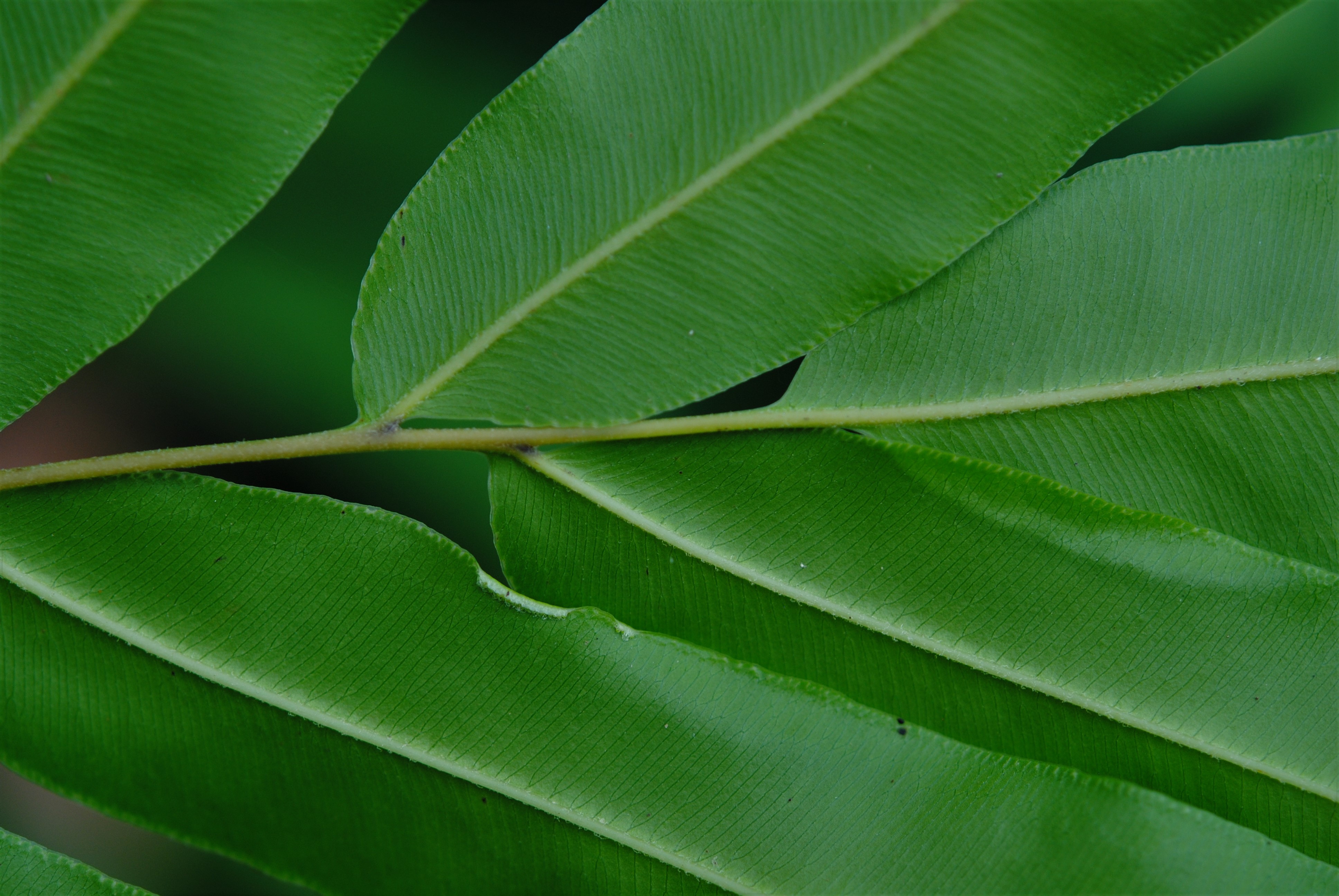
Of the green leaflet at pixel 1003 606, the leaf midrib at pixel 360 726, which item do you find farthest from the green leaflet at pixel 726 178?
the leaf midrib at pixel 360 726

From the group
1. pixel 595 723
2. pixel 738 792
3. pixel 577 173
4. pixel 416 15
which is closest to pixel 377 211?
pixel 416 15

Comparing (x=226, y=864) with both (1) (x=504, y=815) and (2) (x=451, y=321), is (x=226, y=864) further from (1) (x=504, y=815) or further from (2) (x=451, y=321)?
(2) (x=451, y=321)

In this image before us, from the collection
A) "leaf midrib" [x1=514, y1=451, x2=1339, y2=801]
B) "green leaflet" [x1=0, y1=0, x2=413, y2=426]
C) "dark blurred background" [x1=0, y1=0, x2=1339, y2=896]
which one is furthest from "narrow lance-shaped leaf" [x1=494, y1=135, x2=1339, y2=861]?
"dark blurred background" [x1=0, y1=0, x2=1339, y2=896]

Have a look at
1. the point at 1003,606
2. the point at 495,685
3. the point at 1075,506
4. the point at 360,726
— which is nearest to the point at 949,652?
the point at 1003,606

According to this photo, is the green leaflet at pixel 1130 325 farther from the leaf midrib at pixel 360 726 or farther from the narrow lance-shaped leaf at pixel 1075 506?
the leaf midrib at pixel 360 726

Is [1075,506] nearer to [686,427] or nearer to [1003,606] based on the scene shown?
[1003,606]

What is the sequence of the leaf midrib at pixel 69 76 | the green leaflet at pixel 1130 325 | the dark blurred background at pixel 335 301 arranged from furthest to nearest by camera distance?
the dark blurred background at pixel 335 301 → the green leaflet at pixel 1130 325 → the leaf midrib at pixel 69 76

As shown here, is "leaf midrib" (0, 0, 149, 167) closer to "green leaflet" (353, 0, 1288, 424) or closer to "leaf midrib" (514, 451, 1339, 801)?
"green leaflet" (353, 0, 1288, 424)
